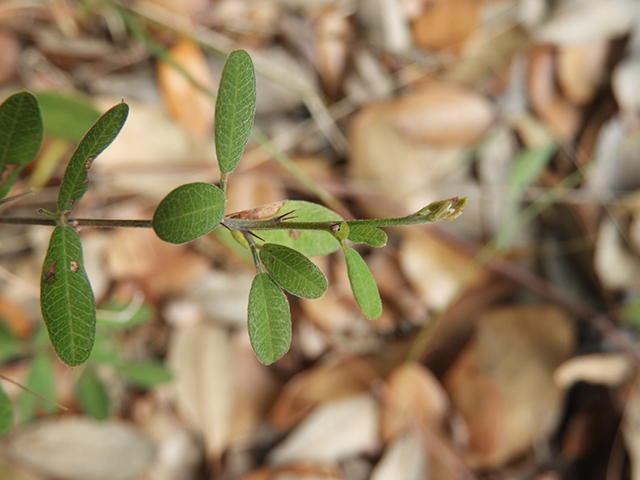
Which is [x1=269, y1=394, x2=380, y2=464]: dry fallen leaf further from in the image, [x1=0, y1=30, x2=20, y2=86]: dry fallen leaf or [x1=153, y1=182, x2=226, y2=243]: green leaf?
[x1=0, y1=30, x2=20, y2=86]: dry fallen leaf

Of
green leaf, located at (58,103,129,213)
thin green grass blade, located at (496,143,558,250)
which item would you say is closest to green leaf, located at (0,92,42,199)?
green leaf, located at (58,103,129,213)

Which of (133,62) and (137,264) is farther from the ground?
(133,62)

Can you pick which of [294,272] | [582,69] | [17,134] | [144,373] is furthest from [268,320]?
[582,69]

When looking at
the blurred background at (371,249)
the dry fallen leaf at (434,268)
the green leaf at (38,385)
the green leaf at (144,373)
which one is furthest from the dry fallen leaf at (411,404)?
the green leaf at (38,385)

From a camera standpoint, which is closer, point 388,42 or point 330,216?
point 330,216

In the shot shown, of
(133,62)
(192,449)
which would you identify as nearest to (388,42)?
(133,62)

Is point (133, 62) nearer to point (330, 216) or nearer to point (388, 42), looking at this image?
point (388, 42)

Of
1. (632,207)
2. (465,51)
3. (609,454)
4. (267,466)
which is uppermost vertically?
(465,51)
